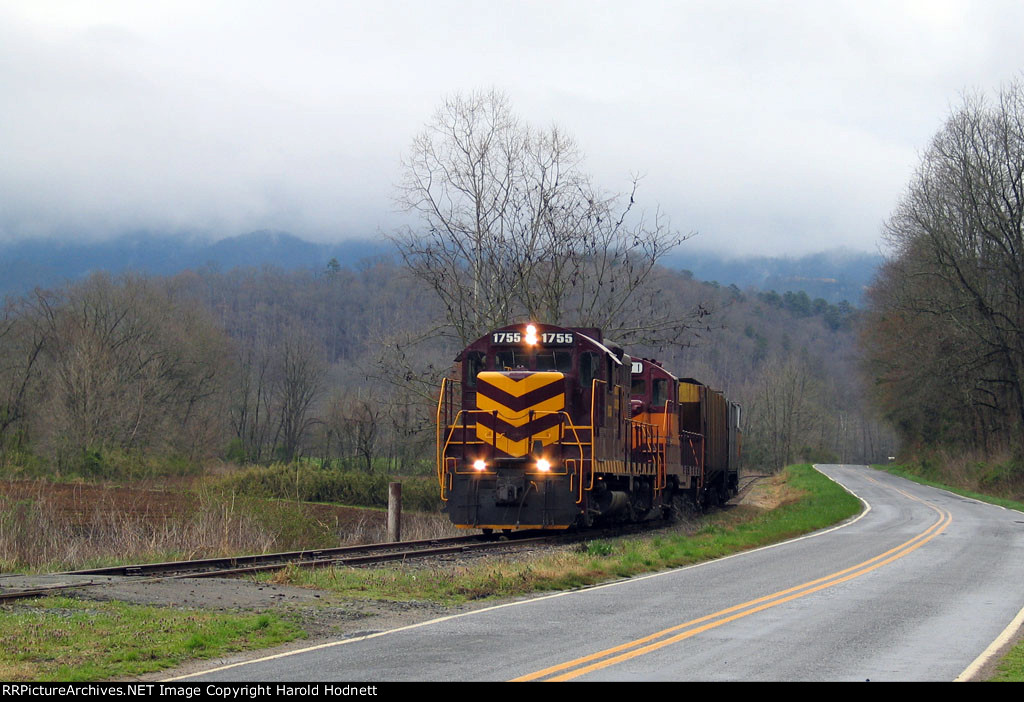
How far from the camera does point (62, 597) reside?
11672 mm

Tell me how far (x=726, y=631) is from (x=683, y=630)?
18.3 inches

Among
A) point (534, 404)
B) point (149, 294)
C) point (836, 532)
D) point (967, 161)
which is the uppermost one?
point (967, 161)

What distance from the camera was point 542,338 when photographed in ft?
70.6

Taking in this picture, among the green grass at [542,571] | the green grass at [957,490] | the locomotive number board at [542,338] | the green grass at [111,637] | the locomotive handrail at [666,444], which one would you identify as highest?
the locomotive number board at [542,338]

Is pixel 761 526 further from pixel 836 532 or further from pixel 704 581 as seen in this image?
pixel 704 581

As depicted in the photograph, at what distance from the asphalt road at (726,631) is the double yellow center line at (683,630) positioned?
0.07 feet

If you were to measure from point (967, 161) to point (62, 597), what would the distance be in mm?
51393

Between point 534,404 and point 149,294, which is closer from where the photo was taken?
point 534,404

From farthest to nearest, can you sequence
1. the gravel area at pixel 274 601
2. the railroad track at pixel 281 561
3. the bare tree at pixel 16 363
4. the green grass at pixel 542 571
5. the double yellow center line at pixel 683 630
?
the bare tree at pixel 16 363
the green grass at pixel 542 571
the railroad track at pixel 281 561
the gravel area at pixel 274 601
the double yellow center line at pixel 683 630

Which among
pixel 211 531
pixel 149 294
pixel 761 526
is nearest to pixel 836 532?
pixel 761 526

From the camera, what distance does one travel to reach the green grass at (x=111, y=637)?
8328 millimetres

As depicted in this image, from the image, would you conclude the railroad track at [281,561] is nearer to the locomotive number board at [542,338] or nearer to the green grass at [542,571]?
the green grass at [542,571]

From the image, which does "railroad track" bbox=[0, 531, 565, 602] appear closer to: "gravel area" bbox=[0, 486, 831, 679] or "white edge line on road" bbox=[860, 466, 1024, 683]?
"gravel area" bbox=[0, 486, 831, 679]

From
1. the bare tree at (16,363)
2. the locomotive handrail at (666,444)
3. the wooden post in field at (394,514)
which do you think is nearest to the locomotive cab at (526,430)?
the wooden post in field at (394,514)
